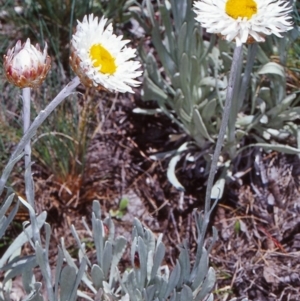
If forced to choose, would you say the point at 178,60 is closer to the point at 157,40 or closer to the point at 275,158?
the point at 157,40

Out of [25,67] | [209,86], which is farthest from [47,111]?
[209,86]

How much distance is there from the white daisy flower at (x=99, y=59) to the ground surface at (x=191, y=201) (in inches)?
41.6

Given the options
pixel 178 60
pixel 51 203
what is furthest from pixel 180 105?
pixel 51 203

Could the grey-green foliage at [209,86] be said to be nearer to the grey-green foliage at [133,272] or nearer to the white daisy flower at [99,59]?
the grey-green foliage at [133,272]

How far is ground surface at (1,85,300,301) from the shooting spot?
7.73ft

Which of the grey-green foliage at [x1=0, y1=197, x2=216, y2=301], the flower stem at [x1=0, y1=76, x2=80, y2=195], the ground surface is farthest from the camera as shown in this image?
the ground surface

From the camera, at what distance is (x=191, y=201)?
262 cm

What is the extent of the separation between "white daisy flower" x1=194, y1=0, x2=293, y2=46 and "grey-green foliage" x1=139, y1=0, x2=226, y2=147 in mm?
824

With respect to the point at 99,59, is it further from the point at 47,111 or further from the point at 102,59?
the point at 47,111

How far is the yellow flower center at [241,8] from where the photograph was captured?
1.47m

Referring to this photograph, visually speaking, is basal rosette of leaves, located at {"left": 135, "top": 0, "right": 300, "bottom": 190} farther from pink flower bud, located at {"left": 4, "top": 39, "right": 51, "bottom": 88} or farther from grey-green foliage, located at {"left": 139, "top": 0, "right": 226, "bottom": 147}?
pink flower bud, located at {"left": 4, "top": 39, "right": 51, "bottom": 88}

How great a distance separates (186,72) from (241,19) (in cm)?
96

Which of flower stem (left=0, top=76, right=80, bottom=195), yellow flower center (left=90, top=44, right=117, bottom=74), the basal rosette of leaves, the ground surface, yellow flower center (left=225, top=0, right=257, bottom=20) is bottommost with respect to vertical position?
the ground surface

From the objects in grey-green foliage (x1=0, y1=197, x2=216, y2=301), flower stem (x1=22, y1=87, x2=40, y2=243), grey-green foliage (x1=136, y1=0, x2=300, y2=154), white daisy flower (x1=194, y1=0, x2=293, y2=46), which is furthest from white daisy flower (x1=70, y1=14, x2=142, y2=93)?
grey-green foliage (x1=136, y1=0, x2=300, y2=154)
